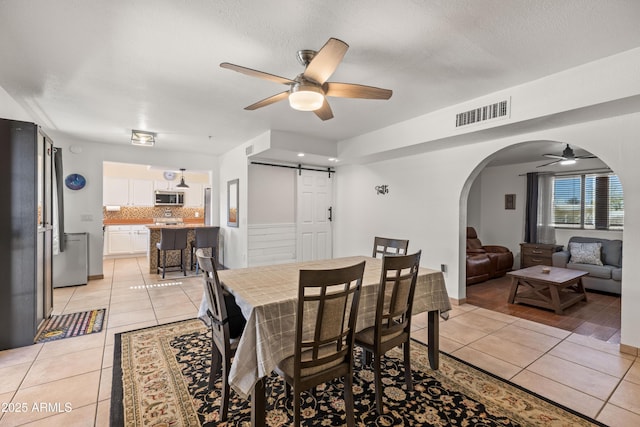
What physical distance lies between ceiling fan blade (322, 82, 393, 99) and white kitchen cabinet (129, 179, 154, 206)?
782cm

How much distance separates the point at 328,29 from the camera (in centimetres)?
209

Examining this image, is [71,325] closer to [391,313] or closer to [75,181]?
[75,181]

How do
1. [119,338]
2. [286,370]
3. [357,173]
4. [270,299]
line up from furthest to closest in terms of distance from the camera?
[357,173]
[119,338]
[270,299]
[286,370]

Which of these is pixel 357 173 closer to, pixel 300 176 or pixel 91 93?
pixel 300 176

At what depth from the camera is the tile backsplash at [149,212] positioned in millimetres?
8326

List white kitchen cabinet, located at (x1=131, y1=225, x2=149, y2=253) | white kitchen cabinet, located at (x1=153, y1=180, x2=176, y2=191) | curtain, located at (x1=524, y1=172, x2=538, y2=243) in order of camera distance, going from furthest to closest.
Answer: white kitchen cabinet, located at (x1=153, y1=180, x2=176, y2=191)
white kitchen cabinet, located at (x1=131, y1=225, x2=149, y2=253)
curtain, located at (x1=524, y1=172, x2=538, y2=243)

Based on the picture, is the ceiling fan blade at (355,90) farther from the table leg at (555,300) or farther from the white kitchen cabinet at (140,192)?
the white kitchen cabinet at (140,192)

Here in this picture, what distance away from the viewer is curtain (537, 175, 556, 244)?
6.20m

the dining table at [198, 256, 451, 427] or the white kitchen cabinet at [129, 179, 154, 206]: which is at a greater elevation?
the white kitchen cabinet at [129, 179, 154, 206]

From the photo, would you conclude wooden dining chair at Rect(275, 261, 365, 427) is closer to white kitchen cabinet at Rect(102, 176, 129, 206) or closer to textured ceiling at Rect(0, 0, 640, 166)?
textured ceiling at Rect(0, 0, 640, 166)

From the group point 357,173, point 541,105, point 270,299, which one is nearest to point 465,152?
point 541,105

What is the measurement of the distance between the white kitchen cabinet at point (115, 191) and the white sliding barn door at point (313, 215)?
17.2 ft

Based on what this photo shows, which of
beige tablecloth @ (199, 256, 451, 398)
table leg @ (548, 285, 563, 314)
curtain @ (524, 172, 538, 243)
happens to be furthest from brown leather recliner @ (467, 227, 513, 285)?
beige tablecloth @ (199, 256, 451, 398)

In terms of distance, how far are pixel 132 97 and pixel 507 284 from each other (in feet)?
21.1
